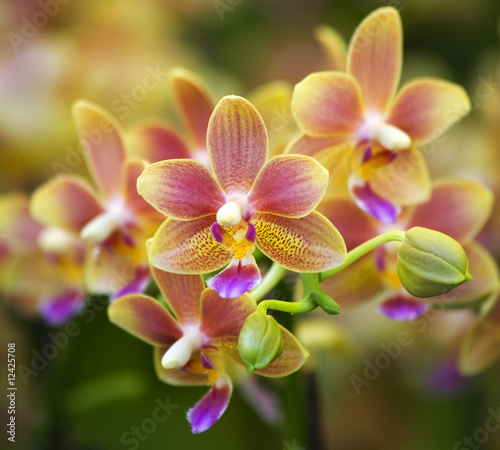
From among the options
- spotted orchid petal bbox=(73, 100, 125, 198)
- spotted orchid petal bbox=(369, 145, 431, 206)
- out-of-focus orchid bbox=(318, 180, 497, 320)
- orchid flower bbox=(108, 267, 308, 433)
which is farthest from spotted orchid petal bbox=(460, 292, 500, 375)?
Result: spotted orchid petal bbox=(73, 100, 125, 198)

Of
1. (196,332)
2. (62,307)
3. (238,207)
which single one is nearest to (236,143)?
(238,207)

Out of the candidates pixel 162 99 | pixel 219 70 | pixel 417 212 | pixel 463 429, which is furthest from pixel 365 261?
pixel 219 70

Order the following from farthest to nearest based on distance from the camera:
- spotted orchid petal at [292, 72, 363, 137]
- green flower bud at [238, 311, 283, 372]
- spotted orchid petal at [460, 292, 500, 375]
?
spotted orchid petal at [460, 292, 500, 375], spotted orchid petal at [292, 72, 363, 137], green flower bud at [238, 311, 283, 372]

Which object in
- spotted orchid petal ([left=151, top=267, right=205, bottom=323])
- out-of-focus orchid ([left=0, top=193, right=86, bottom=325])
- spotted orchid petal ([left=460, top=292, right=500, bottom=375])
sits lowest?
out-of-focus orchid ([left=0, top=193, right=86, bottom=325])

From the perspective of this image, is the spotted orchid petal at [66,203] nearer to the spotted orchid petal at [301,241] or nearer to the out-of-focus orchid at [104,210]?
the out-of-focus orchid at [104,210]

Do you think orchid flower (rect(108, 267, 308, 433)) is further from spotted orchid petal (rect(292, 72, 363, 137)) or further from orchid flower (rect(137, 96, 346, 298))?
spotted orchid petal (rect(292, 72, 363, 137))

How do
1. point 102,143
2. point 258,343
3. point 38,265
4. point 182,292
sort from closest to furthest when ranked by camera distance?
point 258,343 < point 182,292 < point 102,143 < point 38,265

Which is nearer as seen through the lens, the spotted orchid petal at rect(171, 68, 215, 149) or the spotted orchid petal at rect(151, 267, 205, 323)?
the spotted orchid petal at rect(151, 267, 205, 323)

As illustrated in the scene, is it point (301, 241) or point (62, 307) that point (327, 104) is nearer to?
point (301, 241)
